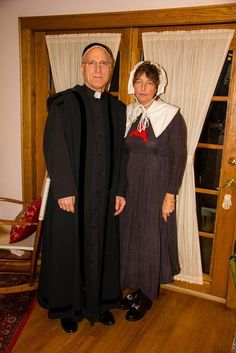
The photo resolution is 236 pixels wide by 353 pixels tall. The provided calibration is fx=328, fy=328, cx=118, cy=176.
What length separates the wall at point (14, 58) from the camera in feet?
7.29

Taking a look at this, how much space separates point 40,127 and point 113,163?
106cm

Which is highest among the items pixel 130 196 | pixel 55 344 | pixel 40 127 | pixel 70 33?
pixel 70 33

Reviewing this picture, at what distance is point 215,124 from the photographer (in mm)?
2189

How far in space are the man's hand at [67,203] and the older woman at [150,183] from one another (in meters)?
0.42

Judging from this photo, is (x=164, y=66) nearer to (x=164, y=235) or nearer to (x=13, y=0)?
(x=164, y=235)

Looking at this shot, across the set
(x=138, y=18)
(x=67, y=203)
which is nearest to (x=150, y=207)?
(x=67, y=203)

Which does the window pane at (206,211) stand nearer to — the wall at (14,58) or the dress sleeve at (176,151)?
the dress sleeve at (176,151)

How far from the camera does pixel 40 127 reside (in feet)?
8.86

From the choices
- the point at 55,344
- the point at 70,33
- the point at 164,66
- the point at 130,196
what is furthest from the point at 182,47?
the point at 55,344

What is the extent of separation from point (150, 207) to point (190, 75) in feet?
2.93

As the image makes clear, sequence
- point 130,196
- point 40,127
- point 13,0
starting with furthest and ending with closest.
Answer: point 40,127, point 13,0, point 130,196

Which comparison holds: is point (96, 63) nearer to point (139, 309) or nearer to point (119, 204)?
point (119, 204)

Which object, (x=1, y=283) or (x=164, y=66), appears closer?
(x=164, y=66)

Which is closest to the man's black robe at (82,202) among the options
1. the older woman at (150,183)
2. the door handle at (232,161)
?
the older woman at (150,183)
